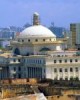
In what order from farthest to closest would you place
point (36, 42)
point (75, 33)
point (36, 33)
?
point (75, 33)
point (36, 33)
point (36, 42)

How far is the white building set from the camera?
3799 inches

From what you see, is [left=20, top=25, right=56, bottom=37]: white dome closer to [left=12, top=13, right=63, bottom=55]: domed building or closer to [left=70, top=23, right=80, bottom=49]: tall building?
[left=12, top=13, right=63, bottom=55]: domed building

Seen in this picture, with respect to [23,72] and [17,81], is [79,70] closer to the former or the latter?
[23,72]

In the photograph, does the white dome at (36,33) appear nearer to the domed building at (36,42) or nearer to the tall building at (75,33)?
the domed building at (36,42)

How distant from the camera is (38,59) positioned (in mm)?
97312

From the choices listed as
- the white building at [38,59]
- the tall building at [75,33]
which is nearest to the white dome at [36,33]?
the white building at [38,59]

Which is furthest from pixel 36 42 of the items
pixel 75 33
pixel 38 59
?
pixel 75 33

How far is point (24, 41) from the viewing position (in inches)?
4136

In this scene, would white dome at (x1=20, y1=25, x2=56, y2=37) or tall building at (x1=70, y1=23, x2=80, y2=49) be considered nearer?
white dome at (x1=20, y1=25, x2=56, y2=37)

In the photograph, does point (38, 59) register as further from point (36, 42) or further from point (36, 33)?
point (36, 33)

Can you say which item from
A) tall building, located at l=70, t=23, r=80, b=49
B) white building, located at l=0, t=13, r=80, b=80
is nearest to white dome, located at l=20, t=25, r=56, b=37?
white building, located at l=0, t=13, r=80, b=80

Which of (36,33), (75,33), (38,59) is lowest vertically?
(38,59)

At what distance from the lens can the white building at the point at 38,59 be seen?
317 ft

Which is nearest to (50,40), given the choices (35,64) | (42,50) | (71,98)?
(42,50)
